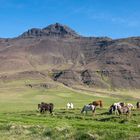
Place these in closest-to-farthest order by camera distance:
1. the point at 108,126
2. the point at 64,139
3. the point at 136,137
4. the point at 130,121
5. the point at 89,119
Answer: the point at 136,137 → the point at 64,139 → the point at 108,126 → the point at 130,121 → the point at 89,119

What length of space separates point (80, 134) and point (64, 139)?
46.2 inches

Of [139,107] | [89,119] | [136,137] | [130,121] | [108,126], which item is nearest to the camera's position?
[136,137]

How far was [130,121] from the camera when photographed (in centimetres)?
3347

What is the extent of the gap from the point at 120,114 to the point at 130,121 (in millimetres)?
6064

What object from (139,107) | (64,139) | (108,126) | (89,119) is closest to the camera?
(64,139)

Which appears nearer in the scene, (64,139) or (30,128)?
(64,139)

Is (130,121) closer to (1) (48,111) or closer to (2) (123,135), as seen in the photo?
(2) (123,135)

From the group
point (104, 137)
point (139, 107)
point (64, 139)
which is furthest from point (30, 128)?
point (139, 107)

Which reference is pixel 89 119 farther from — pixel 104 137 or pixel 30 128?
pixel 104 137

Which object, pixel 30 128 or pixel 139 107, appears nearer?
pixel 30 128

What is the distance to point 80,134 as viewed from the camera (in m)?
27.6

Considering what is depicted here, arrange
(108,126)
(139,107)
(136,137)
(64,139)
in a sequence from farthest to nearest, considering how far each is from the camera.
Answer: (139,107)
(108,126)
(64,139)
(136,137)

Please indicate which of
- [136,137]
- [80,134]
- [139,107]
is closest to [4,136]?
[80,134]

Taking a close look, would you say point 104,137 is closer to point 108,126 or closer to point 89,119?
point 108,126
